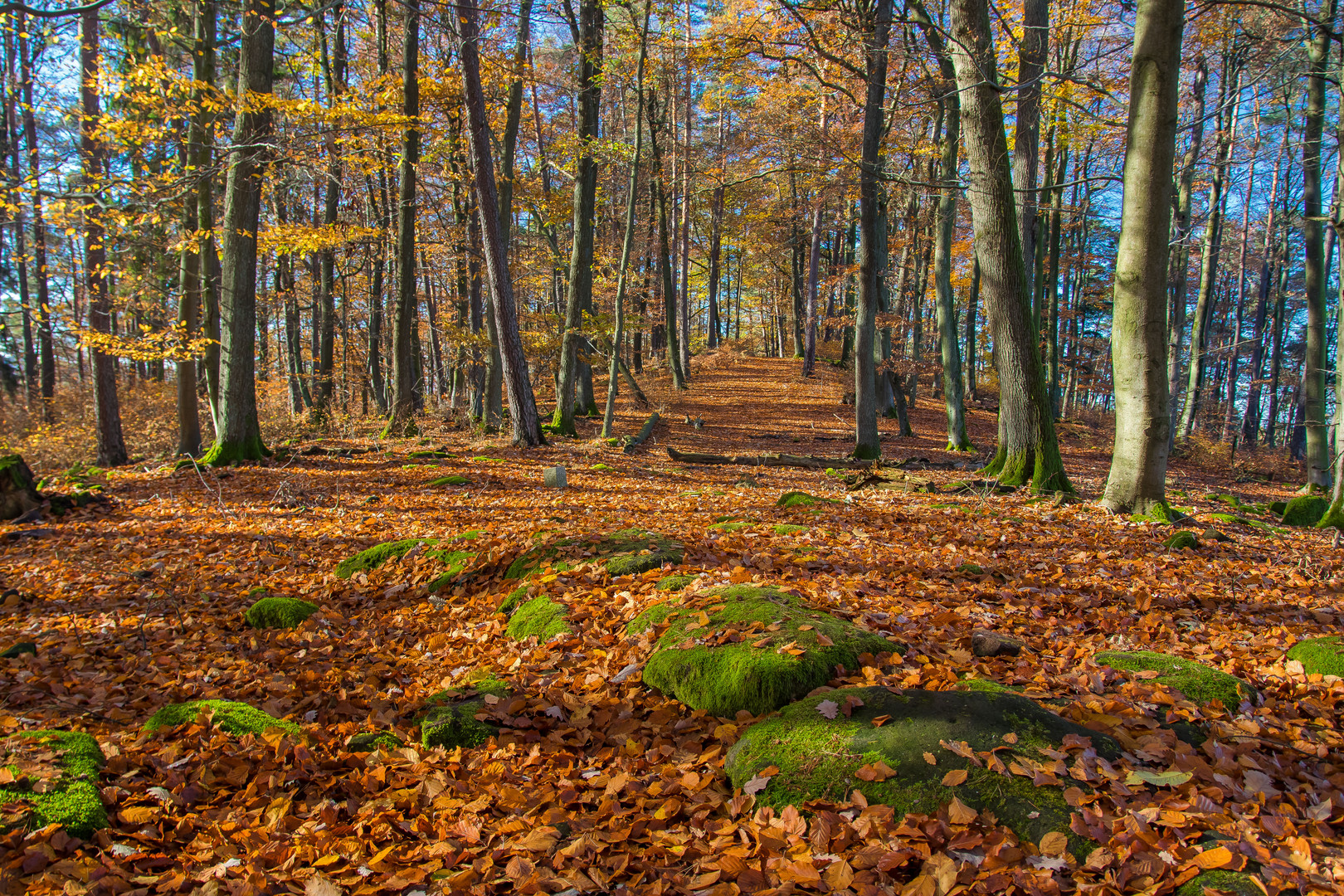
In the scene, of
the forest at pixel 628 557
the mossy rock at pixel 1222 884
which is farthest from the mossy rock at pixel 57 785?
the mossy rock at pixel 1222 884

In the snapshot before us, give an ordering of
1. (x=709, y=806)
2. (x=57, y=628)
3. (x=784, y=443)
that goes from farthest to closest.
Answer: (x=784, y=443)
(x=57, y=628)
(x=709, y=806)

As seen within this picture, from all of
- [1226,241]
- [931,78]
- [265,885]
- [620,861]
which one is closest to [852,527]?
[620,861]

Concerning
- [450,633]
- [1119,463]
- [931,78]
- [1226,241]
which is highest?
[1226,241]

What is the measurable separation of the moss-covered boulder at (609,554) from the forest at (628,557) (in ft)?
0.15

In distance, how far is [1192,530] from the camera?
21.2 ft

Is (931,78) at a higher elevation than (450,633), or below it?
higher

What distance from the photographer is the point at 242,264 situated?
10023 millimetres

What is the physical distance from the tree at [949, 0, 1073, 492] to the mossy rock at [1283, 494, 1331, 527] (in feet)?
7.50

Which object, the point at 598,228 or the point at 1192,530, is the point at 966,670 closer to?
the point at 1192,530

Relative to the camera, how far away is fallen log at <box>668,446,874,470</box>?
1174cm

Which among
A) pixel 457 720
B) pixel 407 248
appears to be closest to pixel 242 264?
pixel 407 248

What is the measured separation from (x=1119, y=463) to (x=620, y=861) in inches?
273

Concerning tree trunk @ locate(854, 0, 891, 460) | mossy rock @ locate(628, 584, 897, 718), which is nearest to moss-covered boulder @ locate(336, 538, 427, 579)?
mossy rock @ locate(628, 584, 897, 718)

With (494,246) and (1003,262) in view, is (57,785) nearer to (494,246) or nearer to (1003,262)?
(1003,262)
